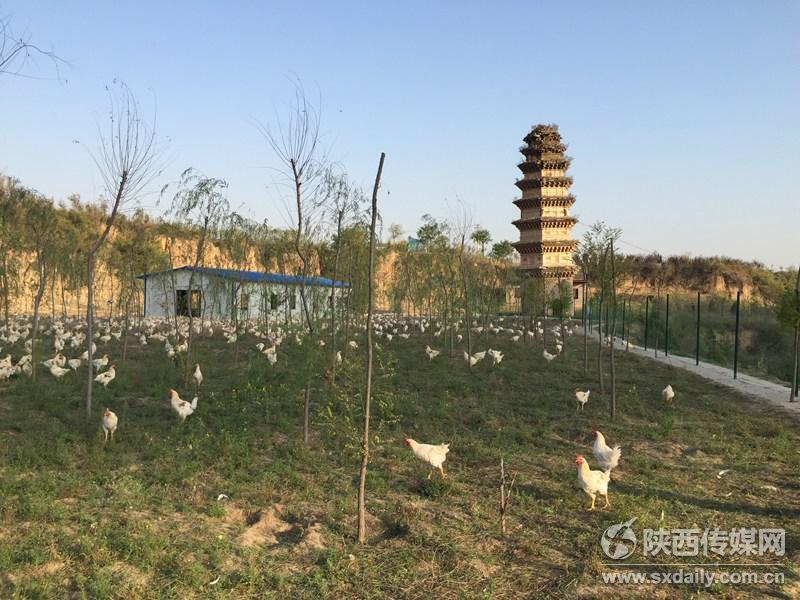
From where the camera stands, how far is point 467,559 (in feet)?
17.1

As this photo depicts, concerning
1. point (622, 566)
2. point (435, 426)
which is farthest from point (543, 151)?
point (622, 566)

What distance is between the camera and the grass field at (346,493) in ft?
15.8

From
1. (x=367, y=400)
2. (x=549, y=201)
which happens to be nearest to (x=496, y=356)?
(x=367, y=400)

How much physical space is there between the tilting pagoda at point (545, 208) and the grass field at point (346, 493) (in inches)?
1932

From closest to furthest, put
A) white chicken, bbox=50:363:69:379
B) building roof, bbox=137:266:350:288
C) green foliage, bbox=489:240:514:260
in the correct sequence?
white chicken, bbox=50:363:69:379 → building roof, bbox=137:266:350:288 → green foliage, bbox=489:240:514:260

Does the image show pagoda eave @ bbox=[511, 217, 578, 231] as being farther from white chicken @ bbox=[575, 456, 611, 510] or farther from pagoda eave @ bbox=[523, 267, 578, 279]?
white chicken @ bbox=[575, 456, 611, 510]

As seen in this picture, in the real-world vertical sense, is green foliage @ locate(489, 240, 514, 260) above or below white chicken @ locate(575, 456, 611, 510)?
above

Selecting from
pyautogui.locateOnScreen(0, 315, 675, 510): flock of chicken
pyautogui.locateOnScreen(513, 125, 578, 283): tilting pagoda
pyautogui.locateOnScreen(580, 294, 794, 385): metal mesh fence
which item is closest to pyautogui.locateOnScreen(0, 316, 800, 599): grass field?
pyautogui.locateOnScreen(0, 315, 675, 510): flock of chicken

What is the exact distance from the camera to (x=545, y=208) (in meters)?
60.8

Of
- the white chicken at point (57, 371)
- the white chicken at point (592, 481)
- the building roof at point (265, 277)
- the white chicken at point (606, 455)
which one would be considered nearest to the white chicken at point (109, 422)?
the white chicken at point (57, 371)

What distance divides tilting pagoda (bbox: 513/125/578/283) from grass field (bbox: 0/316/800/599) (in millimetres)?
49061

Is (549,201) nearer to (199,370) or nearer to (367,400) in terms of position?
(199,370)

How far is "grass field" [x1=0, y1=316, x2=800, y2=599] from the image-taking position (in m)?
4.82

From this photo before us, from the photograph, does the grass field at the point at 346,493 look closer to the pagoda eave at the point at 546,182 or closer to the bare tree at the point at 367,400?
the bare tree at the point at 367,400
